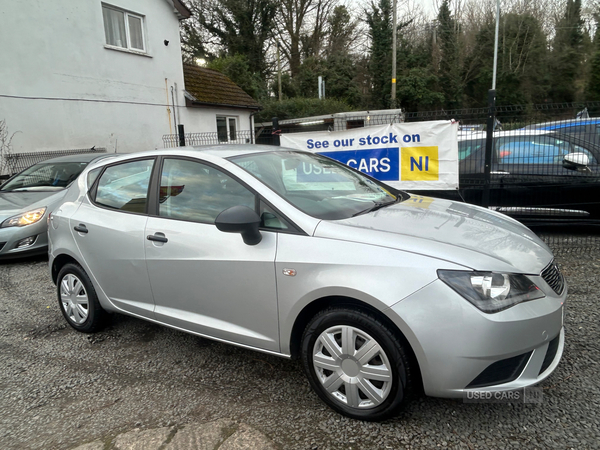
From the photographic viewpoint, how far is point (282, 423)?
2.46 m

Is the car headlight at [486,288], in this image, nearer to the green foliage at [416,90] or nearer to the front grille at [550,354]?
the front grille at [550,354]

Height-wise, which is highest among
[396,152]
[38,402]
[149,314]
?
[396,152]

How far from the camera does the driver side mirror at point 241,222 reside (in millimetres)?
2398

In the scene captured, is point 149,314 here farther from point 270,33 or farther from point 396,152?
point 270,33

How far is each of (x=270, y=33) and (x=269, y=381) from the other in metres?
32.4

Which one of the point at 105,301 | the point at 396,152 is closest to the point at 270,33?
the point at 396,152

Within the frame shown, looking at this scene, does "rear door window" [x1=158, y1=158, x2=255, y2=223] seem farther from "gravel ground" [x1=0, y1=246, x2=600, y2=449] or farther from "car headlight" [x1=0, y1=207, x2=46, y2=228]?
"car headlight" [x1=0, y1=207, x2=46, y2=228]

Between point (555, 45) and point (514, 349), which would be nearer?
point (514, 349)

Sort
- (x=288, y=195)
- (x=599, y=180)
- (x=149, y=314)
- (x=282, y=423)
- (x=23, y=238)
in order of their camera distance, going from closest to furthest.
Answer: (x=282, y=423)
(x=288, y=195)
(x=149, y=314)
(x=599, y=180)
(x=23, y=238)

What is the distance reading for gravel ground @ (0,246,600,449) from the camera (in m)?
2.30

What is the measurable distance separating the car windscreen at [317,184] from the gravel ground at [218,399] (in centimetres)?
122

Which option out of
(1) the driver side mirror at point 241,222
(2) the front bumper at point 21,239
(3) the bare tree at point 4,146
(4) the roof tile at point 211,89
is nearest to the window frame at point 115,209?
(1) the driver side mirror at point 241,222

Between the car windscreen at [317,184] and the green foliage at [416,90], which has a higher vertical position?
the green foliage at [416,90]

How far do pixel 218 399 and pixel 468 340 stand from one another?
1.63 metres
